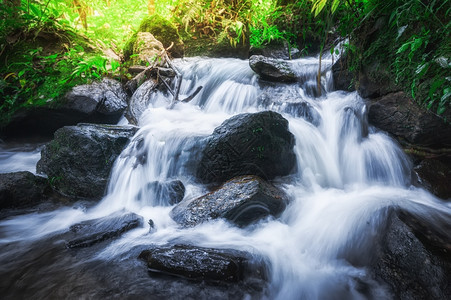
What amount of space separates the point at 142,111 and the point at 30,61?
2795mm

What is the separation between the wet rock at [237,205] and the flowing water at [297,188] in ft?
0.32

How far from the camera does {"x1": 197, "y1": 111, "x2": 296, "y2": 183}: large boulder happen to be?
11.2 ft

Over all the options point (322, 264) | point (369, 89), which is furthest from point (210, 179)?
point (369, 89)

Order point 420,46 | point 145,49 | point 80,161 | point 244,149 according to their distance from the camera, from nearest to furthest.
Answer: point 420,46 → point 244,149 → point 80,161 → point 145,49

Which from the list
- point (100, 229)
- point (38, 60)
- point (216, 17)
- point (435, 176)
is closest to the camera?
point (100, 229)

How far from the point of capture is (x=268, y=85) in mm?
5422

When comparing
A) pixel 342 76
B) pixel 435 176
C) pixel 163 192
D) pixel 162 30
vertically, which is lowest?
pixel 163 192

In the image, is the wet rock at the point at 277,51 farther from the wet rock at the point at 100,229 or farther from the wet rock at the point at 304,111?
the wet rock at the point at 100,229

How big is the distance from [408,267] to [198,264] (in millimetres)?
1631

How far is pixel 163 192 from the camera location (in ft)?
11.3

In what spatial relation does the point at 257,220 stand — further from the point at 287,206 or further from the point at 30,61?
the point at 30,61

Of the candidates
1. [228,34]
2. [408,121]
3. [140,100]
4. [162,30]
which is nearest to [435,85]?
[408,121]

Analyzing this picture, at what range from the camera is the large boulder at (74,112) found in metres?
4.98

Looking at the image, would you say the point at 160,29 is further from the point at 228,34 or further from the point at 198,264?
the point at 198,264
